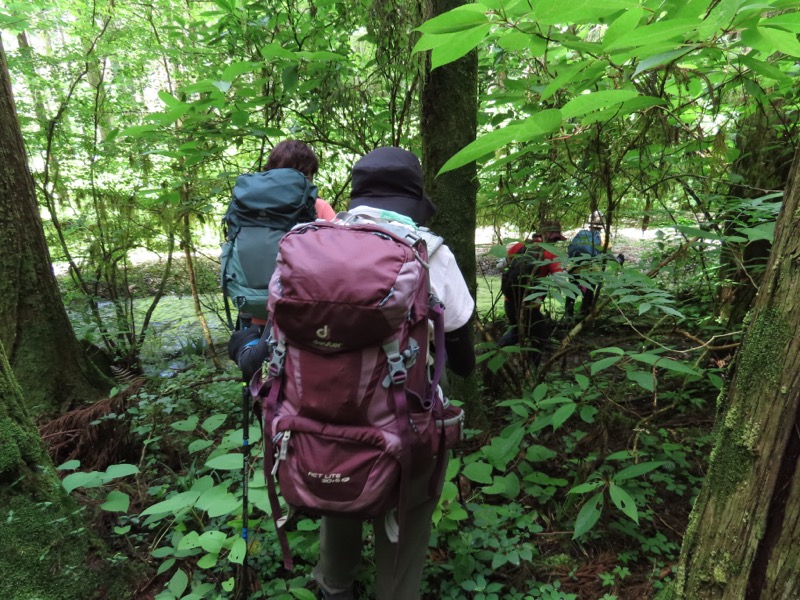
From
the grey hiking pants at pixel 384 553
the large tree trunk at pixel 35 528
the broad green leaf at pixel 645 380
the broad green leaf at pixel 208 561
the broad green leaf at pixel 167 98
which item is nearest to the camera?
the large tree trunk at pixel 35 528

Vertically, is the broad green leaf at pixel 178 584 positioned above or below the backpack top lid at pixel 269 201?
below

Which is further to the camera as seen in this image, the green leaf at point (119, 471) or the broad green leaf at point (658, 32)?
the green leaf at point (119, 471)

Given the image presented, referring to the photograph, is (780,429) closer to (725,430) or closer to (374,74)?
(725,430)

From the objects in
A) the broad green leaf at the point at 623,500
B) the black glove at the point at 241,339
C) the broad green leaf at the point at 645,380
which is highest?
the black glove at the point at 241,339

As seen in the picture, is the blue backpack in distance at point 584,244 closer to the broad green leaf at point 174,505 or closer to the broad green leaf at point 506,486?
the broad green leaf at point 506,486

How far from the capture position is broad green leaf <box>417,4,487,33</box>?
90cm

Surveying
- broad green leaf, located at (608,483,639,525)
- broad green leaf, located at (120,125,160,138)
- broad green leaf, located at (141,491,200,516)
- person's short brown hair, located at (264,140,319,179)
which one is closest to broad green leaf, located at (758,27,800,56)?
broad green leaf, located at (608,483,639,525)

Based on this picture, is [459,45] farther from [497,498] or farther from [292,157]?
[497,498]

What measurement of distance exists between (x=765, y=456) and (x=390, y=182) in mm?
1238

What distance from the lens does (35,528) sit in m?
1.46

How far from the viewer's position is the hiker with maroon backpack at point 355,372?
1.16 metres

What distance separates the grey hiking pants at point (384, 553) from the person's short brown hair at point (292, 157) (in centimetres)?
151

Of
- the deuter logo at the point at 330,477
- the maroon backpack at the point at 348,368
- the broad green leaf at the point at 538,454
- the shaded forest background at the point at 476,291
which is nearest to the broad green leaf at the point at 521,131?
the shaded forest background at the point at 476,291

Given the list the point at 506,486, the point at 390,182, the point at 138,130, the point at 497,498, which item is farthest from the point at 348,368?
the point at 138,130
